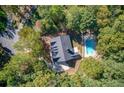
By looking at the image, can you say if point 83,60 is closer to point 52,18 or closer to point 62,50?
point 62,50

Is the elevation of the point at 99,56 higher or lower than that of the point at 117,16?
lower

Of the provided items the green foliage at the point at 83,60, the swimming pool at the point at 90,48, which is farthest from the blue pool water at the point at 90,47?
the green foliage at the point at 83,60

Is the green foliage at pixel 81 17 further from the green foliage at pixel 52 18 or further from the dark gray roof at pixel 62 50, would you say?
the dark gray roof at pixel 62 50

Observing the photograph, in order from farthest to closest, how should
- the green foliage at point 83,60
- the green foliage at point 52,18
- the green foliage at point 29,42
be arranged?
the green foliage at point 52,18 → the green foliage at point 29,42 → the green foliage at point 83,60

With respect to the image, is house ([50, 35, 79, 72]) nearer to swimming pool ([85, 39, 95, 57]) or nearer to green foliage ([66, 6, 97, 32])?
swimming pool ([85, 39, 95, 57])

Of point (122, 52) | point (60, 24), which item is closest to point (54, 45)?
point (60, 24)

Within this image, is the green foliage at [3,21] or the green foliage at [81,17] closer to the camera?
the green foliage at [81,17]

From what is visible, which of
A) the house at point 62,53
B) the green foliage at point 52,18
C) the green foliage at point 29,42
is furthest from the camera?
the house at point 62,53

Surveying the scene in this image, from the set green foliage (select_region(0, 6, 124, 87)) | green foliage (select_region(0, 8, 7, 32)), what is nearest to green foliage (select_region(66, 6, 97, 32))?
green foliage (select_region(0, 6, 124, 87))
